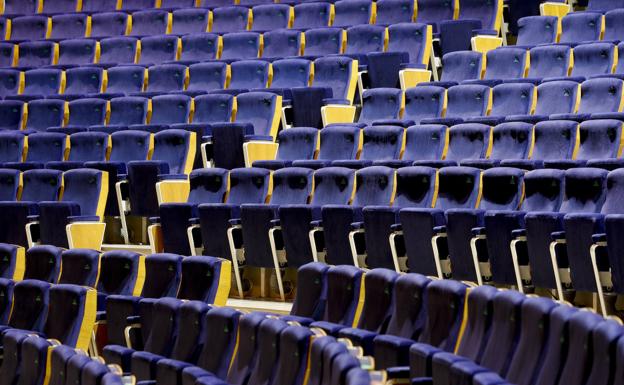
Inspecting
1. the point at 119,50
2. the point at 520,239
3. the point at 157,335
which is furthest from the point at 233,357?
the point at 119,50

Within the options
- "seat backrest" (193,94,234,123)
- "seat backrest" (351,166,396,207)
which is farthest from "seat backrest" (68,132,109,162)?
"seat backrest" (351,166,396,207)

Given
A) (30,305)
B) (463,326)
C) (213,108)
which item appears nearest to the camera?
(463,326)

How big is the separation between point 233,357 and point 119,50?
108cm

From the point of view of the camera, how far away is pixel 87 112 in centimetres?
155

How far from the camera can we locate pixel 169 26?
1819 millimetres

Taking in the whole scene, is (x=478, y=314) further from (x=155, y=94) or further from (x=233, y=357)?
(x=155, y=94)

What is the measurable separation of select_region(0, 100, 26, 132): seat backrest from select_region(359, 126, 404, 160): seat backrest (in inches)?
24.4

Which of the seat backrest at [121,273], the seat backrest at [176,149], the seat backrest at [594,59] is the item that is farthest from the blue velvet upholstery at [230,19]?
the seat backrest at [121,273]

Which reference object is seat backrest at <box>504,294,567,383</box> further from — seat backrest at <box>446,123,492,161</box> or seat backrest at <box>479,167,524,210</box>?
seat backrest at <box>446,123,492,161</box>

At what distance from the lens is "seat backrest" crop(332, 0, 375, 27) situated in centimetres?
163

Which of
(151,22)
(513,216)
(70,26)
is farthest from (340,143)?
(70,26)

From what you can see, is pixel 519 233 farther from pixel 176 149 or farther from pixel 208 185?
pixel 176 149

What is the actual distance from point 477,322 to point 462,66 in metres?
0.77

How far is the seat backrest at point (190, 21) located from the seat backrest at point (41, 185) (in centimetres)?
52
